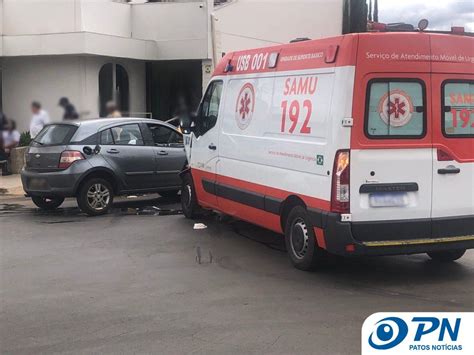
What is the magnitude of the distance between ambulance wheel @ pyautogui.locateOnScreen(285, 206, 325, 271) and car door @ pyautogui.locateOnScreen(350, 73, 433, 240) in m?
0.64

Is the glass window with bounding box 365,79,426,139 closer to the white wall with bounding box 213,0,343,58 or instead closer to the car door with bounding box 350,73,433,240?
the car door with bounding box 350,73,433,240

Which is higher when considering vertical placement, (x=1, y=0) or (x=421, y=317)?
(x=1, y=0)

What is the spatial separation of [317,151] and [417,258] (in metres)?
2.14

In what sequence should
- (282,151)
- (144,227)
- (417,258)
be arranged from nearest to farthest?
(282,151) → (417,258) → (144,227)

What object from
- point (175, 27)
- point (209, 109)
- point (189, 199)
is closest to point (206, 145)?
point (209, 109)

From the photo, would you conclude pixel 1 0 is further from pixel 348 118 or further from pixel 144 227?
pixel 348 118

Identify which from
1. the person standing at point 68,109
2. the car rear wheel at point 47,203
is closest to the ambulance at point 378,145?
the person standing at point 68,109

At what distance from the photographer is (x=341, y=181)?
548 centimetres

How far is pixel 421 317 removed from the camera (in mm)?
4516

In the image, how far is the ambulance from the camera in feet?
18.0

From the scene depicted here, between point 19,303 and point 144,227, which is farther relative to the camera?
point 144,227

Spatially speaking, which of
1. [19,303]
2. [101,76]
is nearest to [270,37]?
[101,76]

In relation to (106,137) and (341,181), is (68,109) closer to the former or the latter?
(341,181)

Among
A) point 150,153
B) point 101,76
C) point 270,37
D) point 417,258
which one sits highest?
point 270,37
